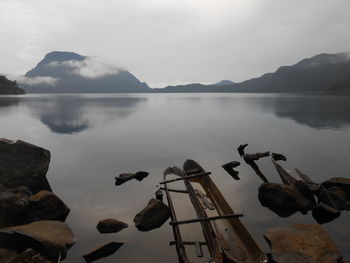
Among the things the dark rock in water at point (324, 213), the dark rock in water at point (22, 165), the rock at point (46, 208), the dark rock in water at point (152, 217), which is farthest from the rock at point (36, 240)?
the dark rock in water at point (324, 213)

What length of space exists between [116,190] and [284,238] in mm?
13969

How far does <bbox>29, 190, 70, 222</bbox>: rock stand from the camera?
15.8 m

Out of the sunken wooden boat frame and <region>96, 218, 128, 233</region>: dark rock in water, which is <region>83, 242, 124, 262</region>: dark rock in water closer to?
<region>96, 218, 128, 233</region>: dark rock in water

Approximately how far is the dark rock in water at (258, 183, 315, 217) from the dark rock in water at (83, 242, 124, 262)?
10584 millimetres

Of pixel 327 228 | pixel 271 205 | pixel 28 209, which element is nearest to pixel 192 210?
pixel 271 205

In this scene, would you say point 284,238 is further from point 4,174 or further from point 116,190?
point 4,174

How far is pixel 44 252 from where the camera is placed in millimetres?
11828

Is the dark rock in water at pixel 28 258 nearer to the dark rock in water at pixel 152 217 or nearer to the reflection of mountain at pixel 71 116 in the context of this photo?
the dark rock in water at pixel 152 217

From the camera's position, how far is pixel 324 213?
55.3ft

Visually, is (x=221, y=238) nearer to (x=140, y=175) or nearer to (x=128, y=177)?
(x=128, y=177)

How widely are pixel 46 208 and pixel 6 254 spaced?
5.17 m

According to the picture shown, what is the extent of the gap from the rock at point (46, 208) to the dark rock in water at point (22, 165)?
5.32 meters

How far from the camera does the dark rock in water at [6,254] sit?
35.5 ft

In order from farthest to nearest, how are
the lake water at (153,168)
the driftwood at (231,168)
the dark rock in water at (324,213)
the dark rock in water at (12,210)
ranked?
1. the driftwood at (231,168)
2. the dark rock in water at (324,213)
3. the lake water at (153,168)
4. the dark rock in water at (12,210)
